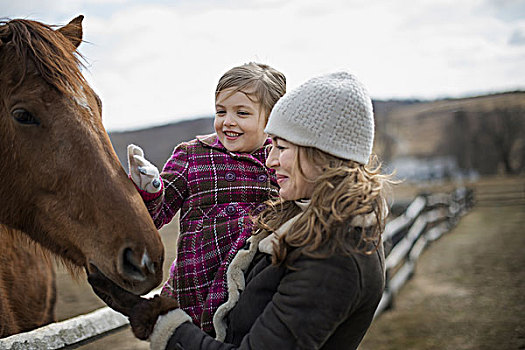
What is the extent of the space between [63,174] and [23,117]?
11.3 inches

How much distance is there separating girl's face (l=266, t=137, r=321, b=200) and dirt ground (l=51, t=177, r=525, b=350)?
1.03 metres

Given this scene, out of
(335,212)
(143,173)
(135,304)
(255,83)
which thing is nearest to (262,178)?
(255,83)

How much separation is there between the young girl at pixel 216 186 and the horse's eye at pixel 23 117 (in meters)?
0.39

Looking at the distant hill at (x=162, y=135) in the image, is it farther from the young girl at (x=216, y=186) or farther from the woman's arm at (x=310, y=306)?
the woman's arm at (x=310, y=306)

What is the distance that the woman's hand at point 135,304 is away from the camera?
158 centimetres

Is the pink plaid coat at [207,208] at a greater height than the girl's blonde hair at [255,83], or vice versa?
the girl's blonde hair at [255,83]

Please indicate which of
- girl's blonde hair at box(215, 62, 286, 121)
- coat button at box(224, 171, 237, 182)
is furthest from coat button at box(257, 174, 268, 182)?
girl's blonde hair at box(215, 62, 286, 121)

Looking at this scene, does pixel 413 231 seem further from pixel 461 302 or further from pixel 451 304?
pixel 451 304

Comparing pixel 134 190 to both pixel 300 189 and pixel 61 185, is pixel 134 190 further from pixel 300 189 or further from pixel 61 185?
pixel 300 189

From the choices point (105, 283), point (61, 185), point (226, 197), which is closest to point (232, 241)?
point (226, 197)

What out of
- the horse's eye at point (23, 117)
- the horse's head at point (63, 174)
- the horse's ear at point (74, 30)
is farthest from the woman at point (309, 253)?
the horse's ear at point (74, 30)

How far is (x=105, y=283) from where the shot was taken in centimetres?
169

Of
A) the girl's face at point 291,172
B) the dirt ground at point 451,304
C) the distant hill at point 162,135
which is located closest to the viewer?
the girl's face at point 291,172

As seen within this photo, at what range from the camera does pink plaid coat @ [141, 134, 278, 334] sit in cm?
193
